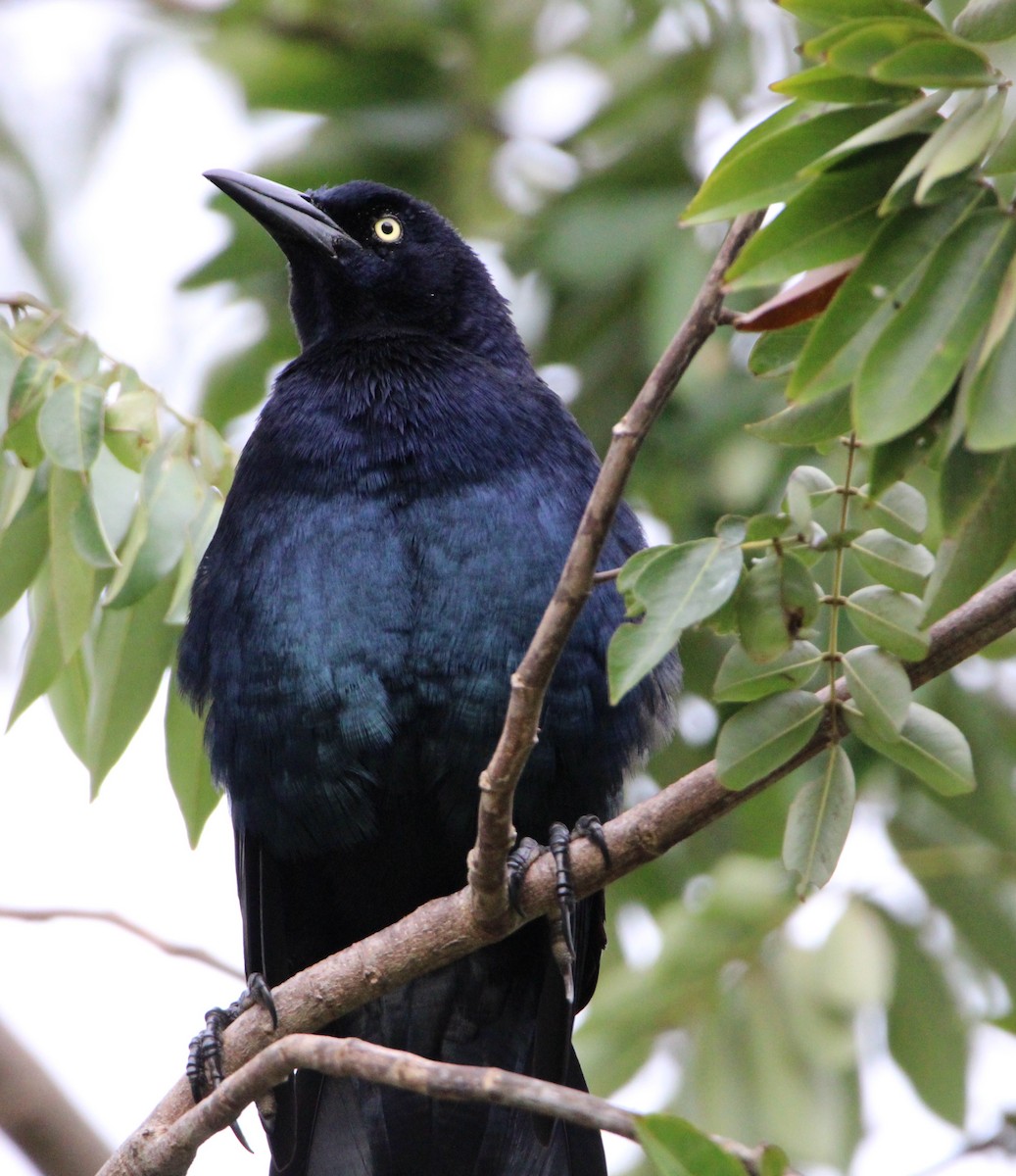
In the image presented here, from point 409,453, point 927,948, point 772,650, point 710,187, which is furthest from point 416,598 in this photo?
point 927,948

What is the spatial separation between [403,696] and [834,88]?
6.29 ft

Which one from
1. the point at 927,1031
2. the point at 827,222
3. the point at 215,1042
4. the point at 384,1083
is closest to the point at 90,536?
the point at 215,1042

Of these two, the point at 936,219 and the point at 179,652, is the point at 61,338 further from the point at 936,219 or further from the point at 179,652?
the point at 936,219

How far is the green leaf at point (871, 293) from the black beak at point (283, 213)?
2.66m

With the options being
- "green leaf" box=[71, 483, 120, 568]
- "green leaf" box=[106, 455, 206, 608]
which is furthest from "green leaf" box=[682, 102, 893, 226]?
"green leaf" box=[106, 455, 206, 608]

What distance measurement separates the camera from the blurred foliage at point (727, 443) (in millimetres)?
2043

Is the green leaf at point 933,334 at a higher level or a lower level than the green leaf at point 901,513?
lower

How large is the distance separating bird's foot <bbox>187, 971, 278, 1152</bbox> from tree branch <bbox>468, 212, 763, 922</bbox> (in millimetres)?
868

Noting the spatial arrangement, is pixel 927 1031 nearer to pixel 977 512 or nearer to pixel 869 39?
pixel 977 512

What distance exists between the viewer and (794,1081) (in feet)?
15.3

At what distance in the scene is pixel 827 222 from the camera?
207 cm

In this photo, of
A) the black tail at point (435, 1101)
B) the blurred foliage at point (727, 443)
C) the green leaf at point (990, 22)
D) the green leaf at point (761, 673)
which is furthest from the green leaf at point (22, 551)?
the green leaf at point (990, 22)

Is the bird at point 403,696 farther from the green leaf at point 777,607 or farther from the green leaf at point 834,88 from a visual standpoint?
the green leaf at point 834,88

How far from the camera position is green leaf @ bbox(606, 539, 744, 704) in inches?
90.4
